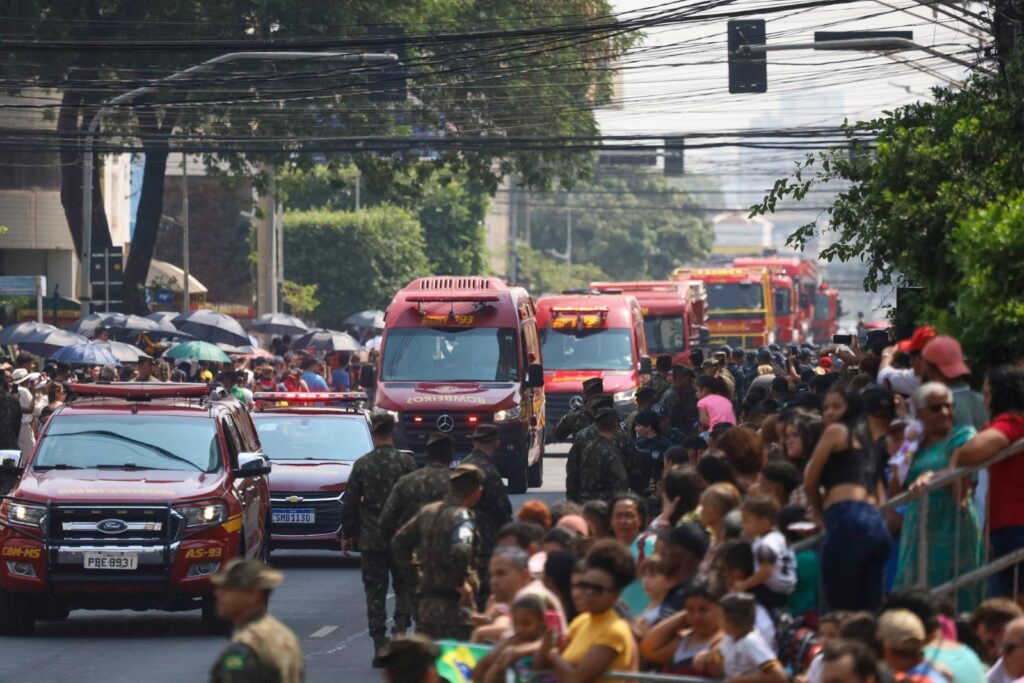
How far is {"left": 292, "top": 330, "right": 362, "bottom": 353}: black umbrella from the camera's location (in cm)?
4418

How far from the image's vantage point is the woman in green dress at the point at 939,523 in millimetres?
9781

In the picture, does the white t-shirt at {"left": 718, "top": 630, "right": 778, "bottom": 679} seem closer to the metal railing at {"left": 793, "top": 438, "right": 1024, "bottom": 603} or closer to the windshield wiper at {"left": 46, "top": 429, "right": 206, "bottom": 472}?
the metal railing at {"left": 793, "top": 438, "right": 1024, "bottom": 603}

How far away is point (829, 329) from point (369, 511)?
6809 centimetres

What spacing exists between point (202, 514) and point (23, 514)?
4.38 feet

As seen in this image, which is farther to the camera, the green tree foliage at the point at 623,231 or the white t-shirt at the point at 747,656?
the green tree foliage at the point at 623,231

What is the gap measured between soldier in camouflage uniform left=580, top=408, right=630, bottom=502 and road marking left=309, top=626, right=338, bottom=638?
87.0 inches

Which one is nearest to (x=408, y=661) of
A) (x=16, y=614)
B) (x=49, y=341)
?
(x=16, y=614)

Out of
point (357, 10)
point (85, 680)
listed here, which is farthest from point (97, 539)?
point (357, 10)

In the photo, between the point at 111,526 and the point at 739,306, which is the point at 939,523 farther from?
the point at 739,306

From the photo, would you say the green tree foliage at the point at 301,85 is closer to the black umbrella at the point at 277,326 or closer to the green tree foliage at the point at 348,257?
the black umbrella at the point at 277,326

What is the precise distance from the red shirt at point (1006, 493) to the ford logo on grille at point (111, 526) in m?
7.39

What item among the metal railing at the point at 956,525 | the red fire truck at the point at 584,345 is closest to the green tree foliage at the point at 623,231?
the red fire truck at the point at 584,345

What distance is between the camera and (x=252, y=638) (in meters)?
7.25

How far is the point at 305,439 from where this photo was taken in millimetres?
21406
